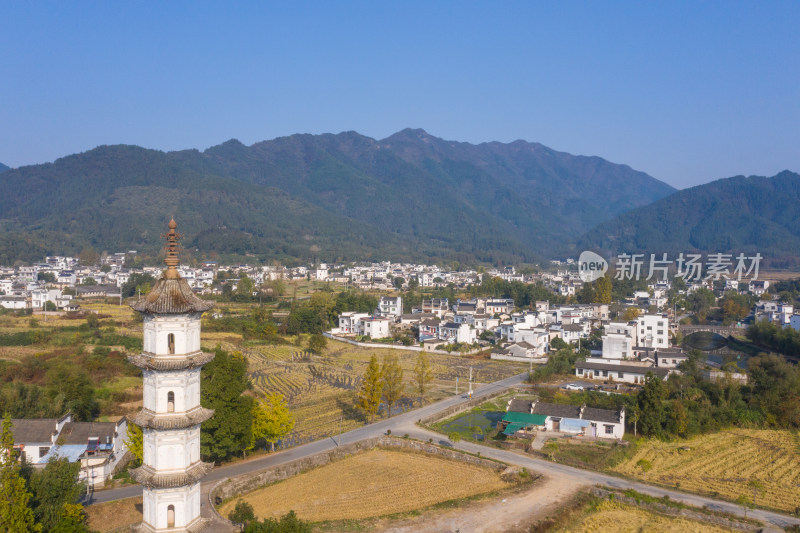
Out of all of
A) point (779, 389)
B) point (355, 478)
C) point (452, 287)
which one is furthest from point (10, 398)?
point (452, 287)

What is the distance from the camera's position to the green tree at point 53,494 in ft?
40.5

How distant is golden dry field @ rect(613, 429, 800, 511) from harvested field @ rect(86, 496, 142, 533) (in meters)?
13.9

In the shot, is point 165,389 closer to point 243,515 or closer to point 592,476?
point 243,515

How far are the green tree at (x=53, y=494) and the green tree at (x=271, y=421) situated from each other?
6.21 meters

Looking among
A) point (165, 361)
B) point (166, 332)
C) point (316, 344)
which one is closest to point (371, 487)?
point (165, 361)

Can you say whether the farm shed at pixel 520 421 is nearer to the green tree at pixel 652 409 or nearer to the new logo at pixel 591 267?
the green tree at pixel 652 409

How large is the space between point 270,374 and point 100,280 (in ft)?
165

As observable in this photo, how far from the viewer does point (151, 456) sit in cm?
1052

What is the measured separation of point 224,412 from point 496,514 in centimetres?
824

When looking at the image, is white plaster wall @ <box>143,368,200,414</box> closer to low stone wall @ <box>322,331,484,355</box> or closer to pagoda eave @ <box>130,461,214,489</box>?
pagoda eave @ <box>130,461,214,489</box>

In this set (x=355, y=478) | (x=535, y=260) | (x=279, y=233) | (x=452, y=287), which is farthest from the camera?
(x=535, y=260)

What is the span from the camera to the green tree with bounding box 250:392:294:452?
19.1 meters

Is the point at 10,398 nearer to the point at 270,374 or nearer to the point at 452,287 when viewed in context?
the point at 270,374

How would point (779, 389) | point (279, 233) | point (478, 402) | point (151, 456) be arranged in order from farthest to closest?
point (279, 233) < point (478, 402) < point (779, 389) < point (151, 456)
